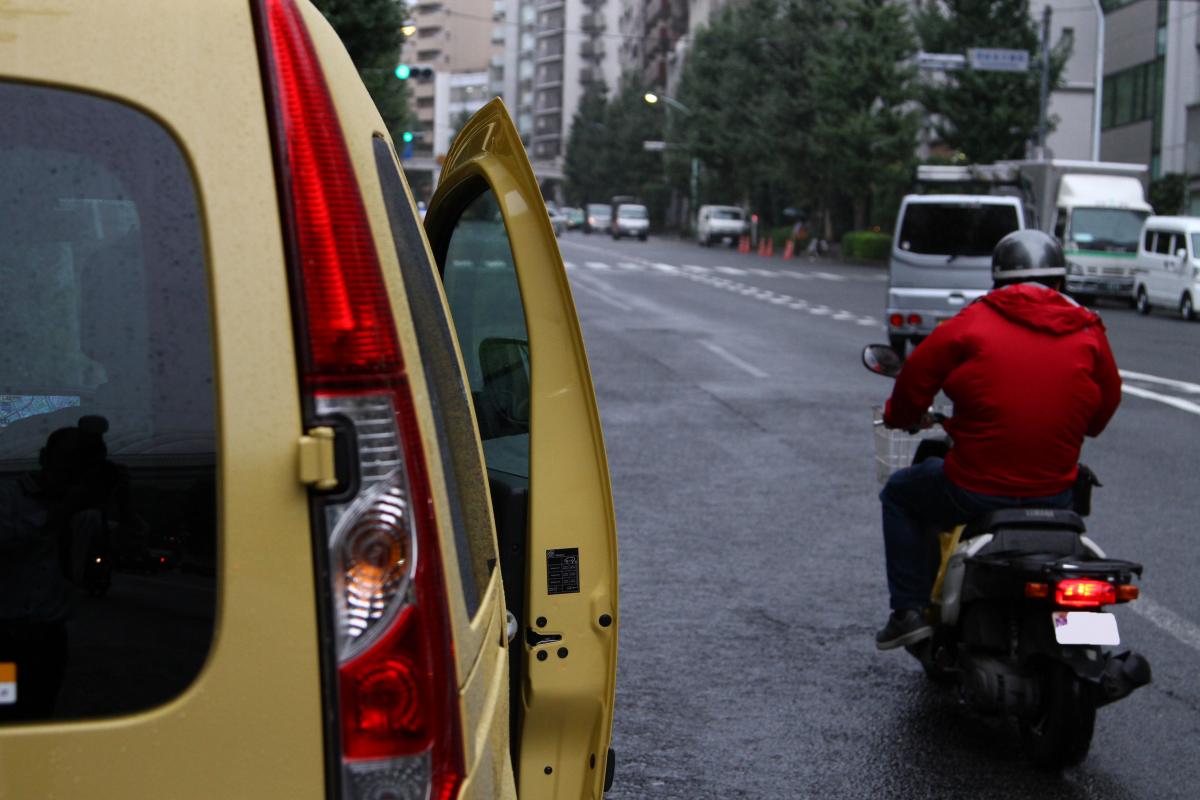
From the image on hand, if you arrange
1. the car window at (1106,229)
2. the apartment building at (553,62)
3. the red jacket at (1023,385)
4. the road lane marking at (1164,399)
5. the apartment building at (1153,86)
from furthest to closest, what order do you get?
the apartment building at (553,62)
the apartment building at (1153,86)
the car window at (1106,229)
the road lane marking at (1164,399)
the red jacket at (1023,385)

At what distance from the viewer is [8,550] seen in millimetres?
1675

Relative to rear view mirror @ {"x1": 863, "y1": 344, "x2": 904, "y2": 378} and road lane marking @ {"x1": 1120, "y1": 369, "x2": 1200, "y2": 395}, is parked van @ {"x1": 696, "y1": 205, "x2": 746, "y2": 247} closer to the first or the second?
road lane marking @ {"x1": 1120, "y1": 369, "x2": 1200, "y2": 395}

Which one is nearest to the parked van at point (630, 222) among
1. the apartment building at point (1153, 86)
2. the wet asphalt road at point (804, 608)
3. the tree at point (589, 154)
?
the apartment building at point (1153, 86)

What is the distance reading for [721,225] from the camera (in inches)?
2805

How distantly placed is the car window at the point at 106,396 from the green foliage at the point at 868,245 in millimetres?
51216

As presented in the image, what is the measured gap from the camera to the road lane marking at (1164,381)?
1622 cm

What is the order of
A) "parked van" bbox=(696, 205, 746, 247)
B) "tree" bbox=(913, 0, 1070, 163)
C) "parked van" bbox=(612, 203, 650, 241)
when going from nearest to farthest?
"tree" bbox=(913, 0, 1070, 163) < "parked van" bbox=(696, 205, 746, 247) < "parked van" bbox=(612, 203, 650, 241)

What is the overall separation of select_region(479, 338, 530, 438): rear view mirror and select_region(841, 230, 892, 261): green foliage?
163ft

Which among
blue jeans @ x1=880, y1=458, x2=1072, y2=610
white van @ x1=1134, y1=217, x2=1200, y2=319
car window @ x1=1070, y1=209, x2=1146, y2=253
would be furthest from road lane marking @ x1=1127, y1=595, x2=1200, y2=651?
car window @ x1=1070, y1=209, x2=1146, y2=253

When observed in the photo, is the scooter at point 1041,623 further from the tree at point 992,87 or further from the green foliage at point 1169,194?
the tree at point 992,87

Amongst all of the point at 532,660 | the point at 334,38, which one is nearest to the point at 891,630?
the point at 532,660

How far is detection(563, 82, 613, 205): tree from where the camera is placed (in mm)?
120675

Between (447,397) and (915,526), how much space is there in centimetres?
341

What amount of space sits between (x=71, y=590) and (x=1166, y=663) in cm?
518
